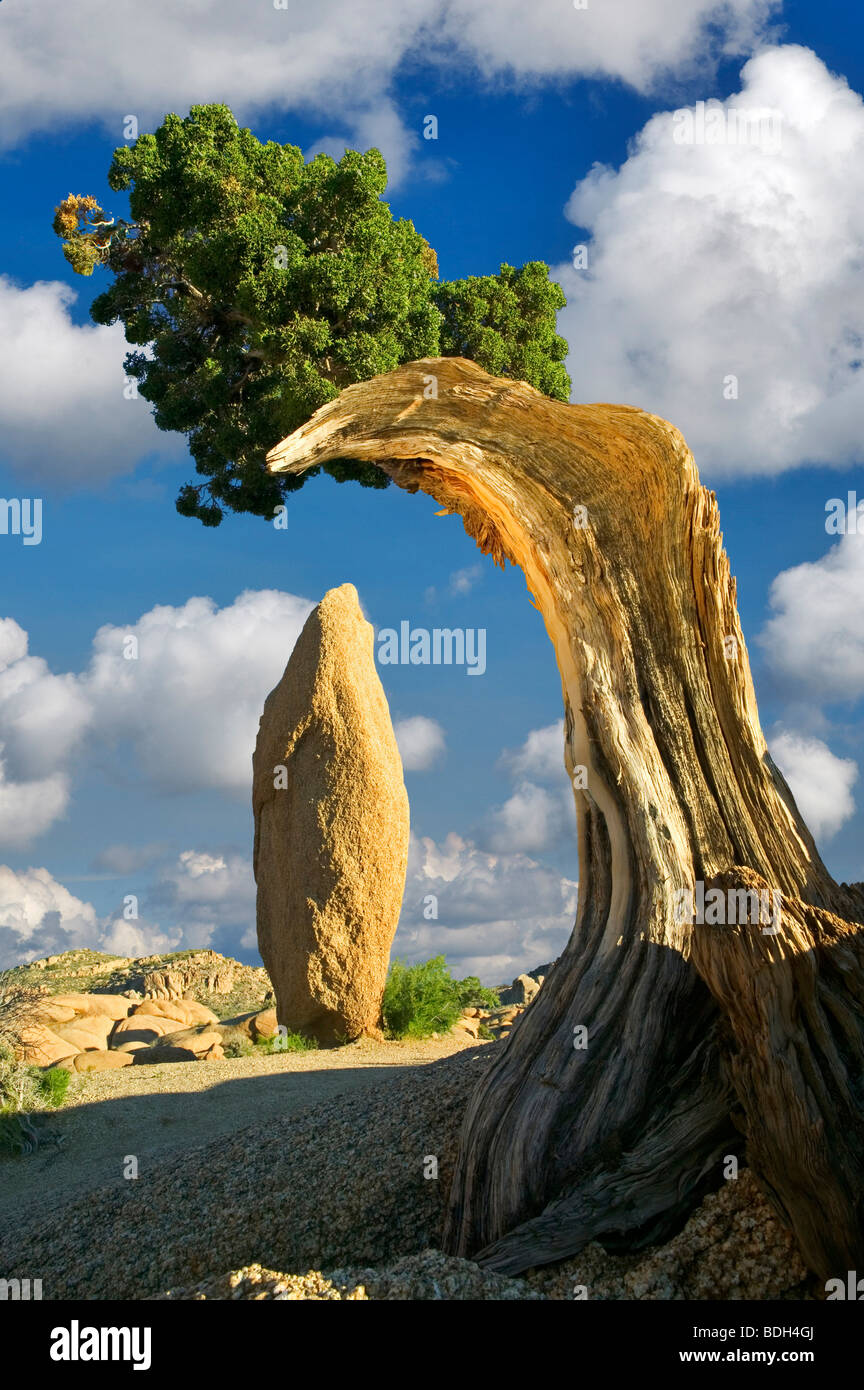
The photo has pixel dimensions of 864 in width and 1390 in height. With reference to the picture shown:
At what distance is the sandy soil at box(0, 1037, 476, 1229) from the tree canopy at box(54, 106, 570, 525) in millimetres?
6657

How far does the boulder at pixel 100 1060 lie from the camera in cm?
1313

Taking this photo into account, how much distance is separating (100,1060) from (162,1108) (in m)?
3.44

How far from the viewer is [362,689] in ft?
45.9

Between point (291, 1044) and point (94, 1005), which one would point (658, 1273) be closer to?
point (291, 1044)

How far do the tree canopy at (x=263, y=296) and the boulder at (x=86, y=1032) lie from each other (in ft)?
25.7

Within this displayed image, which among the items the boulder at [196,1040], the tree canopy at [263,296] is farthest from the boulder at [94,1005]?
the tree canopy at [263,296]

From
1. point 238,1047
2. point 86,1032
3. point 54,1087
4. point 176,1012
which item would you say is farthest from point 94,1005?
point 54,1087

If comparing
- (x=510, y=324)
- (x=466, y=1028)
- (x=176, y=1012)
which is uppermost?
(x=510, y=324)

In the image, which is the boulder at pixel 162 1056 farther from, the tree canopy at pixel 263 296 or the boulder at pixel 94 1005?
the tree canopy at pixel 263 296

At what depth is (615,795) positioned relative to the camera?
6.40m

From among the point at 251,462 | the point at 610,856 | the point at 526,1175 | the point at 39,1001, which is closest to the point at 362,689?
the point at 251,462

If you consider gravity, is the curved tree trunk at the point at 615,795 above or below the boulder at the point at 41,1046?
above

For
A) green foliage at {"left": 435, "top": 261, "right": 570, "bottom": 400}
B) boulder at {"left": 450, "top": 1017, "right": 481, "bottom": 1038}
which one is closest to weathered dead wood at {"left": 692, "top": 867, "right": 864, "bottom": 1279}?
green foliage at {"left": 435, "top": 261, "right": 570, "bottom": 400}
